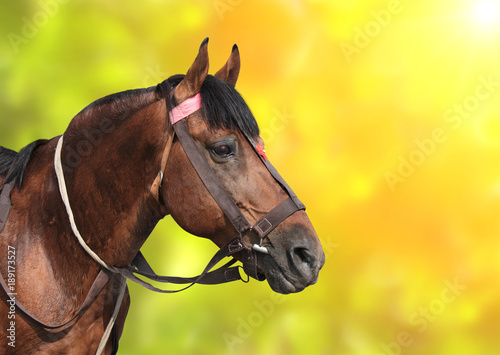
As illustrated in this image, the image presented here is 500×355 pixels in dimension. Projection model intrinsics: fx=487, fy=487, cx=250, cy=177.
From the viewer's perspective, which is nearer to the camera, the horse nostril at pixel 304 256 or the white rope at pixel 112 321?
the horse nostril at pixel 304 256

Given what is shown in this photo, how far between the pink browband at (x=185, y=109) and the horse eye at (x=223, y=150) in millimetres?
208

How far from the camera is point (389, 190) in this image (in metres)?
4.22

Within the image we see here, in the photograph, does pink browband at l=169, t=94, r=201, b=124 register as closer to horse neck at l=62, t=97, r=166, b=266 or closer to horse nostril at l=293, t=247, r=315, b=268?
horse neck at l=62, t=97, r=166, b=266

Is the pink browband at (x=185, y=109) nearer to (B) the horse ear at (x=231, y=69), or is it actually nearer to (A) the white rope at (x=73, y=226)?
(B) the horse ear at (x=231, y=69)

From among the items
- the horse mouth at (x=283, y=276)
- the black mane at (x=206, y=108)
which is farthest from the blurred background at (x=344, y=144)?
the horse mouth at (x=283, y=276)

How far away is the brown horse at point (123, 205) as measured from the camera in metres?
2.15

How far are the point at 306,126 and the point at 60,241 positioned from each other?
255 centimetres

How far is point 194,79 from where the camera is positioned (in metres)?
2.21

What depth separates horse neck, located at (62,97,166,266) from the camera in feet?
7.37

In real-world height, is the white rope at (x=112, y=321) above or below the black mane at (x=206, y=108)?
below

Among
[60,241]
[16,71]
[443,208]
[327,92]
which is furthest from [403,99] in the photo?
[16,71]

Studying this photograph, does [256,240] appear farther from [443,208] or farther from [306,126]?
[443,208]

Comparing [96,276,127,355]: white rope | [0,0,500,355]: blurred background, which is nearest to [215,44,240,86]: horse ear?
[96,276,127,355]: white rope

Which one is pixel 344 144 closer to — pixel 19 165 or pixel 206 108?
pixel 206 108
